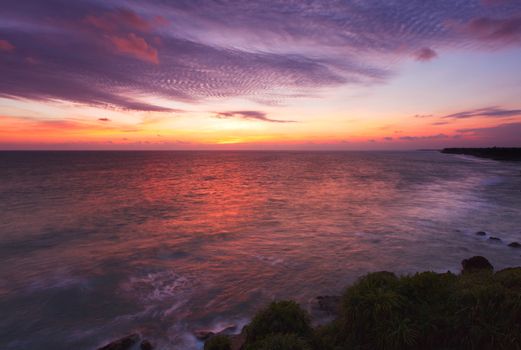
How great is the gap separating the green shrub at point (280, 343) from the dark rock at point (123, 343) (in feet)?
18.1

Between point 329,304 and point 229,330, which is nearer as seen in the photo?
point 229,330

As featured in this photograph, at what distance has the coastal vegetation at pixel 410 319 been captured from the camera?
680 cm

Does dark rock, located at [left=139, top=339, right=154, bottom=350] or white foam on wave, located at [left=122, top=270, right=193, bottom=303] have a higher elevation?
dark rock, located at [left=139, top=339, right=154, bottom=350]

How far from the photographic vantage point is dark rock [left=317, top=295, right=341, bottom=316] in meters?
11.9

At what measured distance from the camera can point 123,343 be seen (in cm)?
1014

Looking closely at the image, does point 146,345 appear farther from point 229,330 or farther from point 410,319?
point 410,319

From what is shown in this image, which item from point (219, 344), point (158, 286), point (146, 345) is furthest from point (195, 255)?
point (219, 344)

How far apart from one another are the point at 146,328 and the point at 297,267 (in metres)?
8.71

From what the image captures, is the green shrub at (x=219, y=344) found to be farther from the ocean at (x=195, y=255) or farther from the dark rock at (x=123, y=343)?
the dark rock at (x=123, y=343)

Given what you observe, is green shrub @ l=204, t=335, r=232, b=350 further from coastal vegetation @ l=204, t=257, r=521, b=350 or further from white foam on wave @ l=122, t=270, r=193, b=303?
white foam on wave @ l=122, t=270, r=193, b=303

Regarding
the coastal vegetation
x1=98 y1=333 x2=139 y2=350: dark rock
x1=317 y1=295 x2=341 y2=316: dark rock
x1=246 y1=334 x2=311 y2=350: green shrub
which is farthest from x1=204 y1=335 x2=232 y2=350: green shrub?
x1=317 y1=295 x2=341 y2=316: dark rock

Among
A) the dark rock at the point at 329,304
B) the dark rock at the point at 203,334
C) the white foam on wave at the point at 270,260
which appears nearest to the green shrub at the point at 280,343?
the dark rock at the point at 203,334

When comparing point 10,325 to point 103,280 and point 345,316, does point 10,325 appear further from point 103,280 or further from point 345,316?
point 345,316

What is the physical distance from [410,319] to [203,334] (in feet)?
23.3
